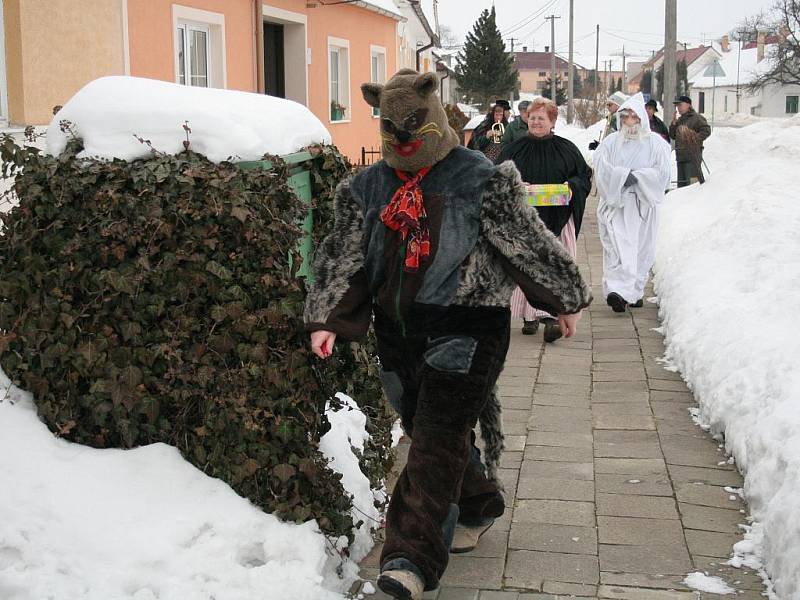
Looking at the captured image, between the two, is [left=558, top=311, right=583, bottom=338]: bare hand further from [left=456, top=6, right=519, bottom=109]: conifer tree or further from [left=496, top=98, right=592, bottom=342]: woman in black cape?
[left=456, top=6, right=519, bottom=109]: conifer tree

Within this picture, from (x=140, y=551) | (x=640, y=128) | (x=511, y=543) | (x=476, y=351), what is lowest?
(x=511, y=543)

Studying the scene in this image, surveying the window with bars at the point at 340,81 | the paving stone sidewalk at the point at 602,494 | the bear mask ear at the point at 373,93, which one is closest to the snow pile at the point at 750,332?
the paving stone sidewalk at the point at 602,494

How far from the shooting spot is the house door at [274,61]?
17452 mm

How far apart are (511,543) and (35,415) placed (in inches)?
74.5

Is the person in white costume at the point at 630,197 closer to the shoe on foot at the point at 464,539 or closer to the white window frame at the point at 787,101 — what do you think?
the shoe on foot at the point at 464,539

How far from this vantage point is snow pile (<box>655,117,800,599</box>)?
4371 mm

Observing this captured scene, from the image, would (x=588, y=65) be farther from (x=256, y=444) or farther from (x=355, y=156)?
(x=256, y=444)

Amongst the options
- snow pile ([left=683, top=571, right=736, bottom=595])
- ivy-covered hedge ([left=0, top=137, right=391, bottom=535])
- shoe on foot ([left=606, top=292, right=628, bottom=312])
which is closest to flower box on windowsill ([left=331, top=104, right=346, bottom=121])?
shoe on foot ([left=606, top=292, right=628, bottom=312])

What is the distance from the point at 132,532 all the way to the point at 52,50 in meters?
7.34

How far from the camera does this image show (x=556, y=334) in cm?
810

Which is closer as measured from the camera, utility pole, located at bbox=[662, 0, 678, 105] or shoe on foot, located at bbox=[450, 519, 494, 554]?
shoe on foot, located at bbox=[450, 519, 494, 554]

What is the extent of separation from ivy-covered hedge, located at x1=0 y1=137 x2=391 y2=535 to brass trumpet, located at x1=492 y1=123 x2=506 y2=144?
8242 millimetres

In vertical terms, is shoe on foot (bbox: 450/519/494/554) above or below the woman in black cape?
below

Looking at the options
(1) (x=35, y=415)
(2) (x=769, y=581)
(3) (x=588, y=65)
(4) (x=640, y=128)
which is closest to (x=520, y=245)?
(2) (x=769, y=581)
